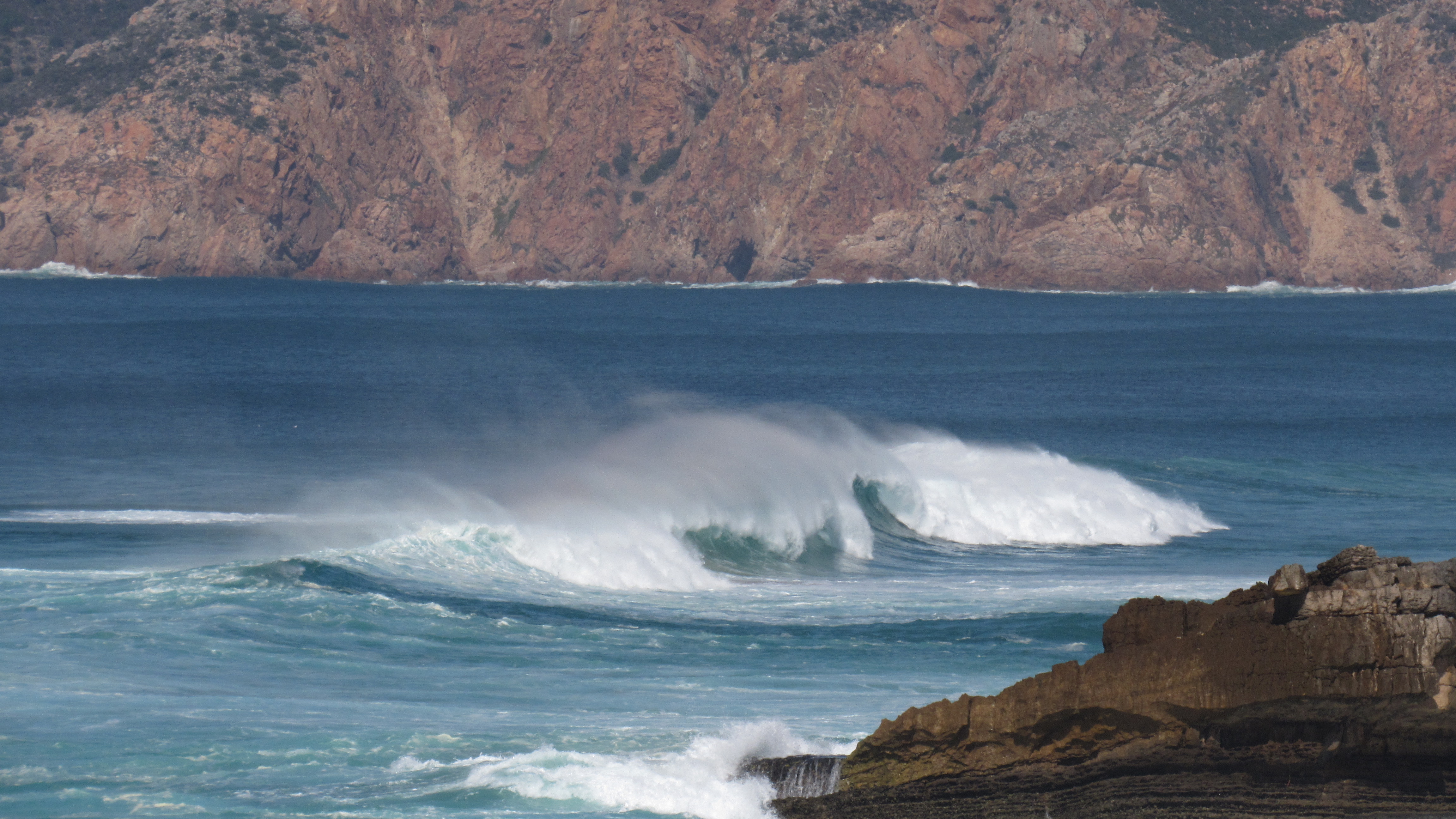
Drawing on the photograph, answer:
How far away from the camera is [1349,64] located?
13575 cm

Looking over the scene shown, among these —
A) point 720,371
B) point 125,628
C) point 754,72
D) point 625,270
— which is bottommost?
point 125,628

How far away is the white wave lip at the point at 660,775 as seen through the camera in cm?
989

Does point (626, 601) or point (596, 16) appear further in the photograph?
point (596, 16)

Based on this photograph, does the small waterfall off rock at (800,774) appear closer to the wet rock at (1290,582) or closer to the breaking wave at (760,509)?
the wet rock at (1290,582)

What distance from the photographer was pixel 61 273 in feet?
436

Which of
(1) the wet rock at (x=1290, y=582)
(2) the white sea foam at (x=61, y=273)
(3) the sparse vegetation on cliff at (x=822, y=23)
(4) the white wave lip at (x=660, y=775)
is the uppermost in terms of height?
(3) the sparse vegetation on cliff at (x=822, y=23)

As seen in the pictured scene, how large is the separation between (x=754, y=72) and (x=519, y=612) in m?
132

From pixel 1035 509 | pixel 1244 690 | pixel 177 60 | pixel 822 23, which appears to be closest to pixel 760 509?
pixel 1035 509

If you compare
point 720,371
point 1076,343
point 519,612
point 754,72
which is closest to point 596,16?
point 754,72

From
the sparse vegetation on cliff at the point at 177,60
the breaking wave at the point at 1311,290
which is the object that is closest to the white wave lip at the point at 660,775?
the breaking wave at the point at 1311,290

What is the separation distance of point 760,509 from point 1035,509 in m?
5.93

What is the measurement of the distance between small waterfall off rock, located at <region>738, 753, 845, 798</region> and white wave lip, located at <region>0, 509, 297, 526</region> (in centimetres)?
1550

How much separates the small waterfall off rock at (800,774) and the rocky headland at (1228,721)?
0.23m

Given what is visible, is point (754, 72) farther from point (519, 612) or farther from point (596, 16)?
point (519, 612)
